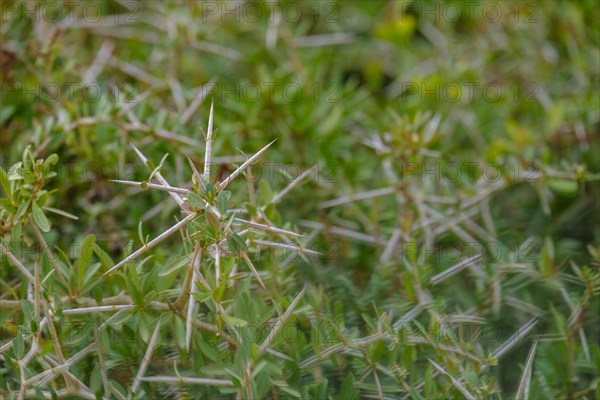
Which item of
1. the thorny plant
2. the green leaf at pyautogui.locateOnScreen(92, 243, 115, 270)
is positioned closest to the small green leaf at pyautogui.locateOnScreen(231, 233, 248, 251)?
the thorny plant

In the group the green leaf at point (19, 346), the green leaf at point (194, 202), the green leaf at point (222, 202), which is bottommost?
the green leaf at point (19, 346)

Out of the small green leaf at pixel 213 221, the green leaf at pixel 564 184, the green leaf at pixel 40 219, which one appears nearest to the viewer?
the small green leaf at pixel 213 221

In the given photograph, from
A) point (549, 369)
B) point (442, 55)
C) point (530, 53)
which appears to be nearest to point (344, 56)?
point (442, 55)

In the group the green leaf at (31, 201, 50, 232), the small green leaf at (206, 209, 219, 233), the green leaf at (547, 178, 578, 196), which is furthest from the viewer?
the green leaf at (547, 178, 578, 196)

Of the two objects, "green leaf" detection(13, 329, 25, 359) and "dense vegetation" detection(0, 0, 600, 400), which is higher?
"green leaf" detection(13, 329, 25, 359)

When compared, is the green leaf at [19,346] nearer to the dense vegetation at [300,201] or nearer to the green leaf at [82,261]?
the dense vegetation at [300,201]

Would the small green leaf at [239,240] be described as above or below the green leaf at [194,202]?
below

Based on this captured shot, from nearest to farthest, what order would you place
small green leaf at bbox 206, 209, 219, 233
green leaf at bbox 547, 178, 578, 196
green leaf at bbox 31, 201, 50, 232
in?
small green leaf at bbox 206, 209, 219, 233, green leaf at bbox 31, 201, 50, 232, green leaf at bbox 547, 178, 578, 196

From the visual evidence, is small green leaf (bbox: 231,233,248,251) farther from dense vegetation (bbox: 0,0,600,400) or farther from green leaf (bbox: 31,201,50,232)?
green leaf (bbox: 31,201,50,232)

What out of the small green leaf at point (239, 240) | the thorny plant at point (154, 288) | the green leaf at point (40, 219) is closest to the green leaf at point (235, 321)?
the thorny plant at point (154, 288)

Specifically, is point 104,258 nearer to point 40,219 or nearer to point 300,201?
point 40,219
